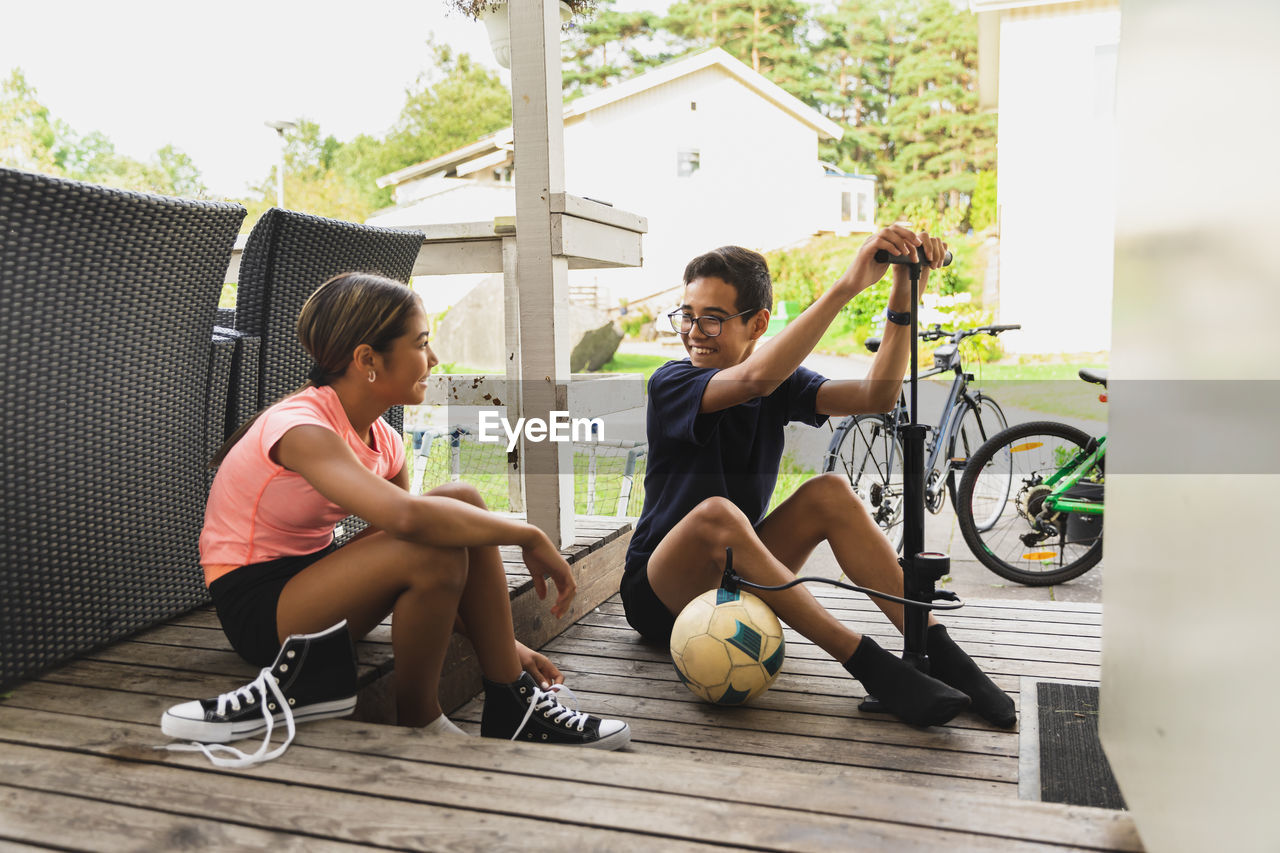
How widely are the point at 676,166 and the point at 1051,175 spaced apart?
7.74 metres

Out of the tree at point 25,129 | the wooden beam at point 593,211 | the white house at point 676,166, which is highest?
the tree at point 25,129

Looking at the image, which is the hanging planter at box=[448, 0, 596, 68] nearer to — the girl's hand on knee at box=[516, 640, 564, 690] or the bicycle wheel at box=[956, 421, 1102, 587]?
the bicycle wheel at box=[956, 421, 1102, 587]

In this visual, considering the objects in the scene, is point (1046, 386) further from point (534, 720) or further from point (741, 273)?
point (534, 720)

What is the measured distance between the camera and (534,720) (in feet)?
5.96

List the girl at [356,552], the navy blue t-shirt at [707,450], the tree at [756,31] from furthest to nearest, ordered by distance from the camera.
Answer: the tree at [756,31]
the navy blue t-shirt at [707,450]
the girl at [356,552]

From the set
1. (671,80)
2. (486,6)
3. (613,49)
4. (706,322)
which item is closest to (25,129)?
(613,49)

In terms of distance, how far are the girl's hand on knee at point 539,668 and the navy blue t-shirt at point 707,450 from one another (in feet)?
1.12

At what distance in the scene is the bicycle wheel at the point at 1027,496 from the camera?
12.4 ft

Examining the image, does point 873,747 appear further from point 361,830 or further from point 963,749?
point 361,830

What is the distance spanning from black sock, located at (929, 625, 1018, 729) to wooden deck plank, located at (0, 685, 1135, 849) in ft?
2.23

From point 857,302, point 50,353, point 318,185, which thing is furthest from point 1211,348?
point 318,185

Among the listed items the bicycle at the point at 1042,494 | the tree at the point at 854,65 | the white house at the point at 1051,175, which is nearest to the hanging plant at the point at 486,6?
the bicycle at the point at 1042,494

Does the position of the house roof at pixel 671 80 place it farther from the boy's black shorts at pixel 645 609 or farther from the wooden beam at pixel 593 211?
the boy's black shorts at pixel 645 609

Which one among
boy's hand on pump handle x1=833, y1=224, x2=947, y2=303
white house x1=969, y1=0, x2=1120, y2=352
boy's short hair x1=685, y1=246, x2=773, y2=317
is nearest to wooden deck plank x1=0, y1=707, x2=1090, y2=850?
boy's hand on pump handle x1=833, y1=224, x2=947, y2=303
